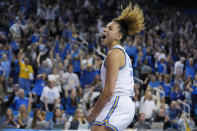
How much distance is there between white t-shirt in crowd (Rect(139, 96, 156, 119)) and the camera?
386 inches

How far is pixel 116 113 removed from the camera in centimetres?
306

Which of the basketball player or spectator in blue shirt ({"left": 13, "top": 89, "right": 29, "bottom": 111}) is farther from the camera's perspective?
spectator in blue shirt ({"left": 13, "top": 89, "right": 29, "bottom": 111})

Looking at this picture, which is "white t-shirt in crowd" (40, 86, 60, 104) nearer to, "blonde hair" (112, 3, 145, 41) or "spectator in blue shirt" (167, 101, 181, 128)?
Result: "spectator in blue shirt" (167, 101, 181, 128)

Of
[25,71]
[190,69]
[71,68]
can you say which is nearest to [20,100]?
[25,71]

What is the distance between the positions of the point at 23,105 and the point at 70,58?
3.01 m

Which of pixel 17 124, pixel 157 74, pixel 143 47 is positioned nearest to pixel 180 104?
pixel 157 74

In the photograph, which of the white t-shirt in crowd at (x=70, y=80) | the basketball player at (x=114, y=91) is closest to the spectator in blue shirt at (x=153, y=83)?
the white t-shirt in crowd at (x=70, y=80)

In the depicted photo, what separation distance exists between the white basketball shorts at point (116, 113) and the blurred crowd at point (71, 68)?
4.18 meters

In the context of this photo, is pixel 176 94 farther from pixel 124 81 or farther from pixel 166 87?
pixel 124 81

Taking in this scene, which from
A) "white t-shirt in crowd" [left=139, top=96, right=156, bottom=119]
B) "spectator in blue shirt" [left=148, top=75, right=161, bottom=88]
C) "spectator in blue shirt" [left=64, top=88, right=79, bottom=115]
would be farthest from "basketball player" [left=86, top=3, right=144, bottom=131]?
"spectator in blue shirt" [left=148, top=75, right=161, bottom=88]

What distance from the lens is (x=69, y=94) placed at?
1009cm

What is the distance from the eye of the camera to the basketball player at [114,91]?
3.03m

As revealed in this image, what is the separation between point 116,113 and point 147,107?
276 inches

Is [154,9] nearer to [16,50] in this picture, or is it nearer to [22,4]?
[22,4]
